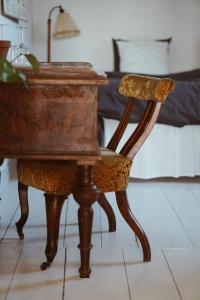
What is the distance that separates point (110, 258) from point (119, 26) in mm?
3983

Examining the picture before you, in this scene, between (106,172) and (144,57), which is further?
(144,57)

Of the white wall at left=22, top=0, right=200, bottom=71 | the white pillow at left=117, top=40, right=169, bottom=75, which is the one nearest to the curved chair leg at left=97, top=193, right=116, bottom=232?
the white pillow at left=117, top=40, right=169, bottom=75

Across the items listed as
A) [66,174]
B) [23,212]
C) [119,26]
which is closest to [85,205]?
[66,174]

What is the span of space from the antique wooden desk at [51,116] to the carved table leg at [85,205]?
0.44 ft

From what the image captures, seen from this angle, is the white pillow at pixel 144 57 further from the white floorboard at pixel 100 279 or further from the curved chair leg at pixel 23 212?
the white floorboard at pixel 100 279

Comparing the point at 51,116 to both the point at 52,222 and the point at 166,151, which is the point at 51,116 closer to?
the point at 52,222

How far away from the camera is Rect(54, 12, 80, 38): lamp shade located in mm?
5125

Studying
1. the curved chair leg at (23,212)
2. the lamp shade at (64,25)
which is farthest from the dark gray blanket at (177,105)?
the lamp shade at (64,25)

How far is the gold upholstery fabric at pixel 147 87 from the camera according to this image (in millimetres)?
1926

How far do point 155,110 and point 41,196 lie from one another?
1.36m

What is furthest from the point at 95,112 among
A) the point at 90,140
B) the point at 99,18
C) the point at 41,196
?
the point at 99,18

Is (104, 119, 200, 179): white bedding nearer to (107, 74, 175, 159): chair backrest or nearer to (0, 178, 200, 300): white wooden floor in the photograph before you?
(0, 178, 200, 300): white wooden floor

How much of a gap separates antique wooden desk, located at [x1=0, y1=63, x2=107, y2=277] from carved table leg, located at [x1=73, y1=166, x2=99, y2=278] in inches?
5.3

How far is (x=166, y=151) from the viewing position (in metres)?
3.56
